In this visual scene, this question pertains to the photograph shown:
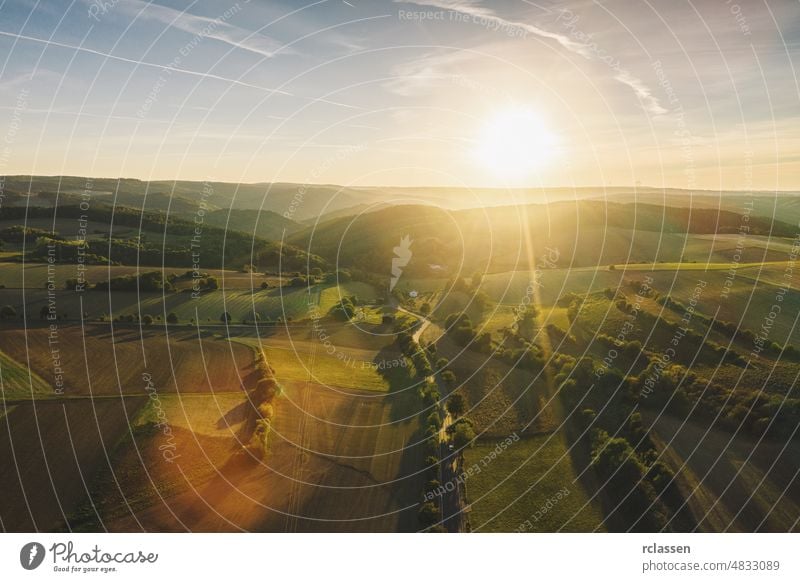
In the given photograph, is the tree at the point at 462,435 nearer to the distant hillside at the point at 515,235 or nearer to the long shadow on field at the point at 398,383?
the long shadow on field at the point at 398,383

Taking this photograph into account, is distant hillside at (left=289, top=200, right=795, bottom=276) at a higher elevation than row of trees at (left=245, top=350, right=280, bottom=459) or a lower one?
higher

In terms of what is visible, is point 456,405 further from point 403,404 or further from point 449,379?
point 449,379

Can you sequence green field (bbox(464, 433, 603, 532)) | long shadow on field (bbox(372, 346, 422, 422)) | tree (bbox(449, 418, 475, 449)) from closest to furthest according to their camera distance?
green field (bbox(464, 433, 603, 532))
tree (bbox(449, 418, 475, 449))
long shadow on field (bbox(372, 346, 422, 422))

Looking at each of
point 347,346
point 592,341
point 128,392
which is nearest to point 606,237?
point 592,341

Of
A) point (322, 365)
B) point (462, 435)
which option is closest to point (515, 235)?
point (322, 365)

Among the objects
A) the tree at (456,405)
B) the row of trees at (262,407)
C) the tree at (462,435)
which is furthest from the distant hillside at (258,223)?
the tree at (462,435)

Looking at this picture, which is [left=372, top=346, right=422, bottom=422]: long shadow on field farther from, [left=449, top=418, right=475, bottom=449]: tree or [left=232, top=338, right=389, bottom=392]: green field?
[left=449, top=418, right=475, bottom=449]: tree

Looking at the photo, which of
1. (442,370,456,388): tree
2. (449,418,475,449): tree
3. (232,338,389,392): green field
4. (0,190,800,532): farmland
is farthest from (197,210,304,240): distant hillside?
(449,418,475,449): tree

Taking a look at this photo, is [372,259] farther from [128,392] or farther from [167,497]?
[167,497]

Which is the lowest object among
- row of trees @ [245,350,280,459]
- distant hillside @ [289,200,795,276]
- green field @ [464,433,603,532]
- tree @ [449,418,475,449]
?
green field @ [464,433,603,532]

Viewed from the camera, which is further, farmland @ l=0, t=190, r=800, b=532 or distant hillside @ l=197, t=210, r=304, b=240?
distant hillside @ l=197, t=210, r=304, b=240
